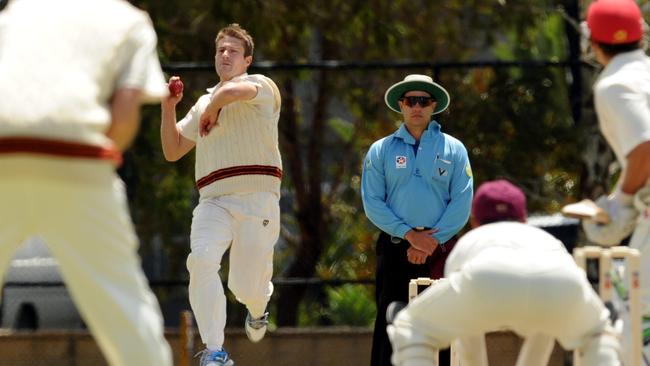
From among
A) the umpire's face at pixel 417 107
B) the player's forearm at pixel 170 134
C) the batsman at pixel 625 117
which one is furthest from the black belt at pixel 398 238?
the batsman at pixel 625 117

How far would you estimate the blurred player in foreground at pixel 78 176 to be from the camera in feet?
21.1

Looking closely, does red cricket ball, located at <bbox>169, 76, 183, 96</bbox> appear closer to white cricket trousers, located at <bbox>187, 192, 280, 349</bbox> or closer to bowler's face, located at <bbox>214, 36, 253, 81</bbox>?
bowler's face, located at <bbox>214, 36, 253, 81</bbox>

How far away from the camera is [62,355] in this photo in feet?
44.0

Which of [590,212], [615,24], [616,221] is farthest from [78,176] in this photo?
[615,24]

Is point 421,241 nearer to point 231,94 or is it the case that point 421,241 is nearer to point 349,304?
point 231,94

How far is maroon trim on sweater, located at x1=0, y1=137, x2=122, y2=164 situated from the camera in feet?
21.1

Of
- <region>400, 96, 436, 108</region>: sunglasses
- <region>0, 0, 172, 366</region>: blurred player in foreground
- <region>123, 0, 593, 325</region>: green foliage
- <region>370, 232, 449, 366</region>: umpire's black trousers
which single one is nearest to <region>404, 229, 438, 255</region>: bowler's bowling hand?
<region>370, 232, 449, 366</region>: umpire's black trousers

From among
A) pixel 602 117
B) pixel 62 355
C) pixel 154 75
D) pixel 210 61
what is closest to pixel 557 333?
pixel 602 117

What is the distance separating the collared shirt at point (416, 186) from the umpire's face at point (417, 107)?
82mm

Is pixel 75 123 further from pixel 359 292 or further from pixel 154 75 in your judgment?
pixel 359 292

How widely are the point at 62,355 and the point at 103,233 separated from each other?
7.10 meters

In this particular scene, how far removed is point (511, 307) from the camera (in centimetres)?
722

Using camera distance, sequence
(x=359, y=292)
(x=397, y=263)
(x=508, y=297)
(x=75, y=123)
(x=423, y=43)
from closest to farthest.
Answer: (x=75, y=123) → (x=508, y=297) → (x=397, y=263) → (x=359, y=292) → (x=423, y=43)

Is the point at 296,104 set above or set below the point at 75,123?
below
